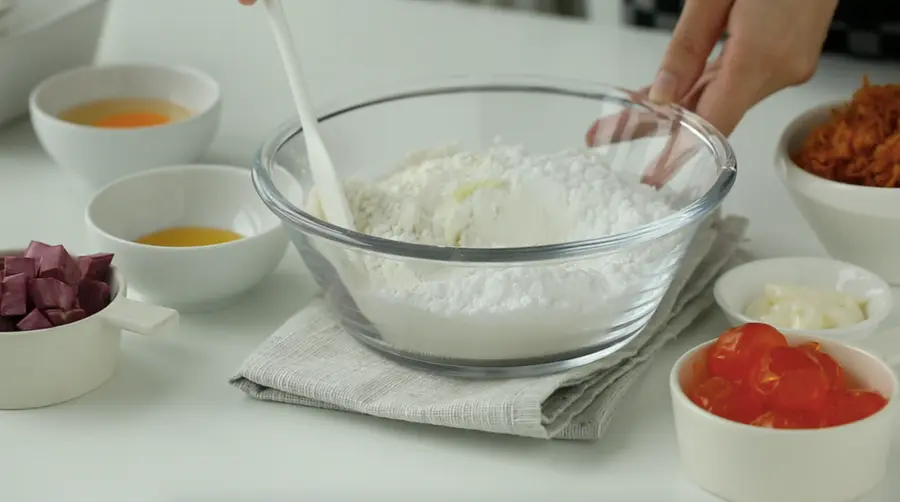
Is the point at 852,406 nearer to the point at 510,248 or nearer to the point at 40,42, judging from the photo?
the point at 510,248

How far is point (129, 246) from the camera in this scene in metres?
1.02

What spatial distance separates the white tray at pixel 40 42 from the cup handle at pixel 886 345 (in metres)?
0.96

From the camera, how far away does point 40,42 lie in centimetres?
140

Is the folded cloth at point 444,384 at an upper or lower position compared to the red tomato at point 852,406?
lower

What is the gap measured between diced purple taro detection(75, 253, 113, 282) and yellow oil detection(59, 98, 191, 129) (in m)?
0.37

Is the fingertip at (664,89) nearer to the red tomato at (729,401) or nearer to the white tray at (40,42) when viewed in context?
the red tomato at (729,401)

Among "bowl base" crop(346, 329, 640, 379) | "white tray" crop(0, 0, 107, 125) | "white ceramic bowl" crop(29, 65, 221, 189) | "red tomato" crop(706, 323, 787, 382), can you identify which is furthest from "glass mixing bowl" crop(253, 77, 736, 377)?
"white tray" crop(0, 0, 107, 125)

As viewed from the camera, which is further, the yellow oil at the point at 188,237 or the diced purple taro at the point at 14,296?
the yellow oil at the point at 188,237

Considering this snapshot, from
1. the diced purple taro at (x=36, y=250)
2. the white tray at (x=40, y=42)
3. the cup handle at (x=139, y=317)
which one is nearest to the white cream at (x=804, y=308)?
the cup handle at (x=139, y=317)

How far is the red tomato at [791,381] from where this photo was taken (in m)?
0.77

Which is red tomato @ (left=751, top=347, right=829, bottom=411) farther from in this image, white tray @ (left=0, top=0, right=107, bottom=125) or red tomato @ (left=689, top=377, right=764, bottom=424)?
white tray @ (left=0, top=0, right=107, bottom=125)

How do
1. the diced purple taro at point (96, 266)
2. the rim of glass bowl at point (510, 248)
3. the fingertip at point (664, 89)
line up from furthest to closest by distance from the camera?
the fingertip at point (664, 89) → the diced purple taro at point (96, 266) → the rim of glass bowl at point (510, 248)

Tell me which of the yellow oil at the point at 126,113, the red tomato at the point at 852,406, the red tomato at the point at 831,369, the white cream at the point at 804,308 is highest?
the red tomato at the point at 831,369

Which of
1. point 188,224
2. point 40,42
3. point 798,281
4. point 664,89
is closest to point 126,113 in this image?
point 40,42
